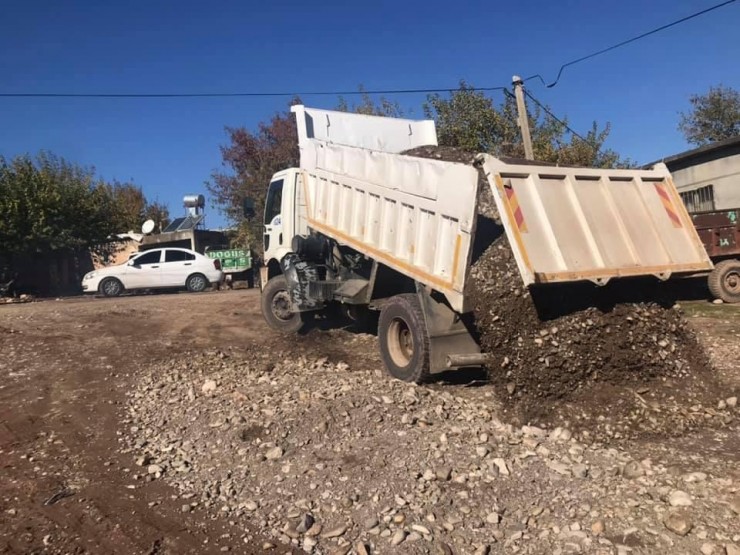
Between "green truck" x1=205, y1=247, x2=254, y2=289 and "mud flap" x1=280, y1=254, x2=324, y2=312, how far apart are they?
15.0 metres

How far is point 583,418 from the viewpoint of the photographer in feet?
16.5

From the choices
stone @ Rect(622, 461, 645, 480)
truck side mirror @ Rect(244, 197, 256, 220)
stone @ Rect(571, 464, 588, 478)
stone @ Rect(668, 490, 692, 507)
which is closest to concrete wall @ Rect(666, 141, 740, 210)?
truck side mirror @ Rect(244, 197, 256, 220)

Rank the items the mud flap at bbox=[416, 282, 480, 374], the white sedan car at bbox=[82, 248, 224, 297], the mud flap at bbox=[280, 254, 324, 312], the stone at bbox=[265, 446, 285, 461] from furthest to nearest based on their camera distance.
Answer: the white sedan car at bbox=[82, 248, 224, 297], the mud flap at bbox=[280, 254, 324, 312], the mud flap at bbox=[416, 282, 480, 374], the stone at bbox=[265, 446, 285, 461]

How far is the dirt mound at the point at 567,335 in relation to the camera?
5.21 m

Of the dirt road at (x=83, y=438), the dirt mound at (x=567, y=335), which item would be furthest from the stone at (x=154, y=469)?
the dirt mound at (x=567, y=335)

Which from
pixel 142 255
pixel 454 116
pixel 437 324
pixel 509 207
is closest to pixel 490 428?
pixel 437 324

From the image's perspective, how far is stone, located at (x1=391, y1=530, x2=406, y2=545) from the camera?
3.58 metres

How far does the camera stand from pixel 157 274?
840 inches

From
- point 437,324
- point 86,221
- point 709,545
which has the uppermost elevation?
point 86,221

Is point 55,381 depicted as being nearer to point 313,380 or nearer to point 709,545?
point 313,380

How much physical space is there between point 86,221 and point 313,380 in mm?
23033

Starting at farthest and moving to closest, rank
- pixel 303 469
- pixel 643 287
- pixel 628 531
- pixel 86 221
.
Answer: pixel 86 221, pixel 643 287, pixel 303 469, pixel 628 531

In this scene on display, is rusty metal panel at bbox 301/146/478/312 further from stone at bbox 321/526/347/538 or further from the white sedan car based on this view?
the white sedan car

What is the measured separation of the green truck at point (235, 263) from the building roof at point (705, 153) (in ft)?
51.0
